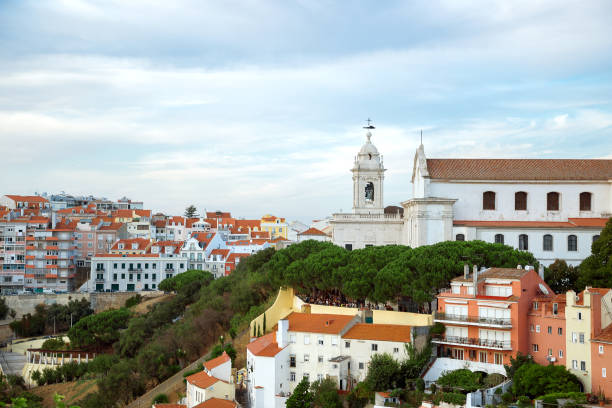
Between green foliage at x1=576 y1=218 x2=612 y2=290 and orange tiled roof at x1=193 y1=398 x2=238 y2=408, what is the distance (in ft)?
67.4

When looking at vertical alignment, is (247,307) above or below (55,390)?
above

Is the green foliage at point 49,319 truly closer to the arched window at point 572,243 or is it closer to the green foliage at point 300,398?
the green foliage at point 300,398

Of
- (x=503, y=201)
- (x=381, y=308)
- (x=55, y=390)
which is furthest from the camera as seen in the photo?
(x=55, y=390)

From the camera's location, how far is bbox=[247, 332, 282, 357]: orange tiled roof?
40922mm

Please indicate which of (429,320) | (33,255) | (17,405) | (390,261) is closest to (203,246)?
(33,255)

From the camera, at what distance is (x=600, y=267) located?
42812 millimetres

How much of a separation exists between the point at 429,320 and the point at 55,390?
116ft

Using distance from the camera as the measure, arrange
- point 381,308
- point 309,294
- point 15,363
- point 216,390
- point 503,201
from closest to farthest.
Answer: point 216,390, point 381,308, point 309,294, point 503,201, point 15,363

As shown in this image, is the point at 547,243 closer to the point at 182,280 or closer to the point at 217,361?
the point at 217,361

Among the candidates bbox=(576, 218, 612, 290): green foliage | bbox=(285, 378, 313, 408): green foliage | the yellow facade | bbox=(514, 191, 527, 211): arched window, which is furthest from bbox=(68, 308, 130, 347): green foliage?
the yellow facade

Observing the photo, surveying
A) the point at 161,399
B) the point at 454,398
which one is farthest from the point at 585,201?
the point at 161,399

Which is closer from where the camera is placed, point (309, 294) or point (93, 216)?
point (309, 294)

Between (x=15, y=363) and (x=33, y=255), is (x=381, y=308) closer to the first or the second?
(x=15, y=363)

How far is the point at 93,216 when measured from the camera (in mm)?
112938
